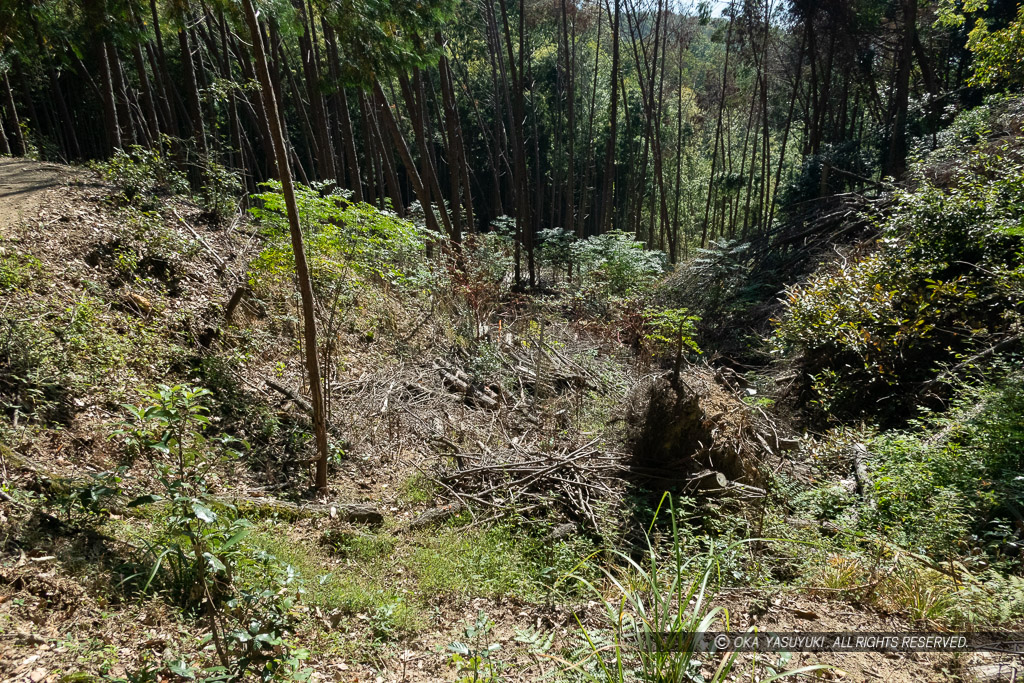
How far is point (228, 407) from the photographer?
5711mm

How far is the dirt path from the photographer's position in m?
6.56

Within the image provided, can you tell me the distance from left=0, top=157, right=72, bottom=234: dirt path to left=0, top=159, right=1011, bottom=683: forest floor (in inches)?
2.0

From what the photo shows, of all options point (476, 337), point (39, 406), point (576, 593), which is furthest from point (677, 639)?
point (476, 337)

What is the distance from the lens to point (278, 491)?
5.03 meters

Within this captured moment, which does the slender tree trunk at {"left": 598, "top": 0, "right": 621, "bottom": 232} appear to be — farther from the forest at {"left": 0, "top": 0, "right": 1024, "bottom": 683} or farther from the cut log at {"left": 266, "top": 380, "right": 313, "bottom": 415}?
the cut log at {"left": 266, "top": 380, "right": 313, "bottom": 415}

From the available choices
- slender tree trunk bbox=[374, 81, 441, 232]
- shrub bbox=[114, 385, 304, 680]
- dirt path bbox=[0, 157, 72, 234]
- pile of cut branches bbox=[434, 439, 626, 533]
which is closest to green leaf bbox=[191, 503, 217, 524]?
shrub bbox=[114, 385, 304, 680]

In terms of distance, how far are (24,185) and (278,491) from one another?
6.83m

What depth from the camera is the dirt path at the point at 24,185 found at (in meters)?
6.56

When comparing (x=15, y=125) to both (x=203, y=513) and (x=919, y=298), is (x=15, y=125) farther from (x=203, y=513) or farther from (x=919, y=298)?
(x=919, y=298)

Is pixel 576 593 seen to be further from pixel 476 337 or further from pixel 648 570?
pixel 476 337

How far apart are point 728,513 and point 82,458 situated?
5273mm

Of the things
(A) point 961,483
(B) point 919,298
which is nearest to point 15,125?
(B) point 919,298

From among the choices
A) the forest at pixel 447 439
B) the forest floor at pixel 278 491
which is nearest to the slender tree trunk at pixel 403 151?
the forest at pixel 447 439

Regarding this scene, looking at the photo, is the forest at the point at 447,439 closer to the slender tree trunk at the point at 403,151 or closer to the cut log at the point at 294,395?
the cut log at the point at 294,395
